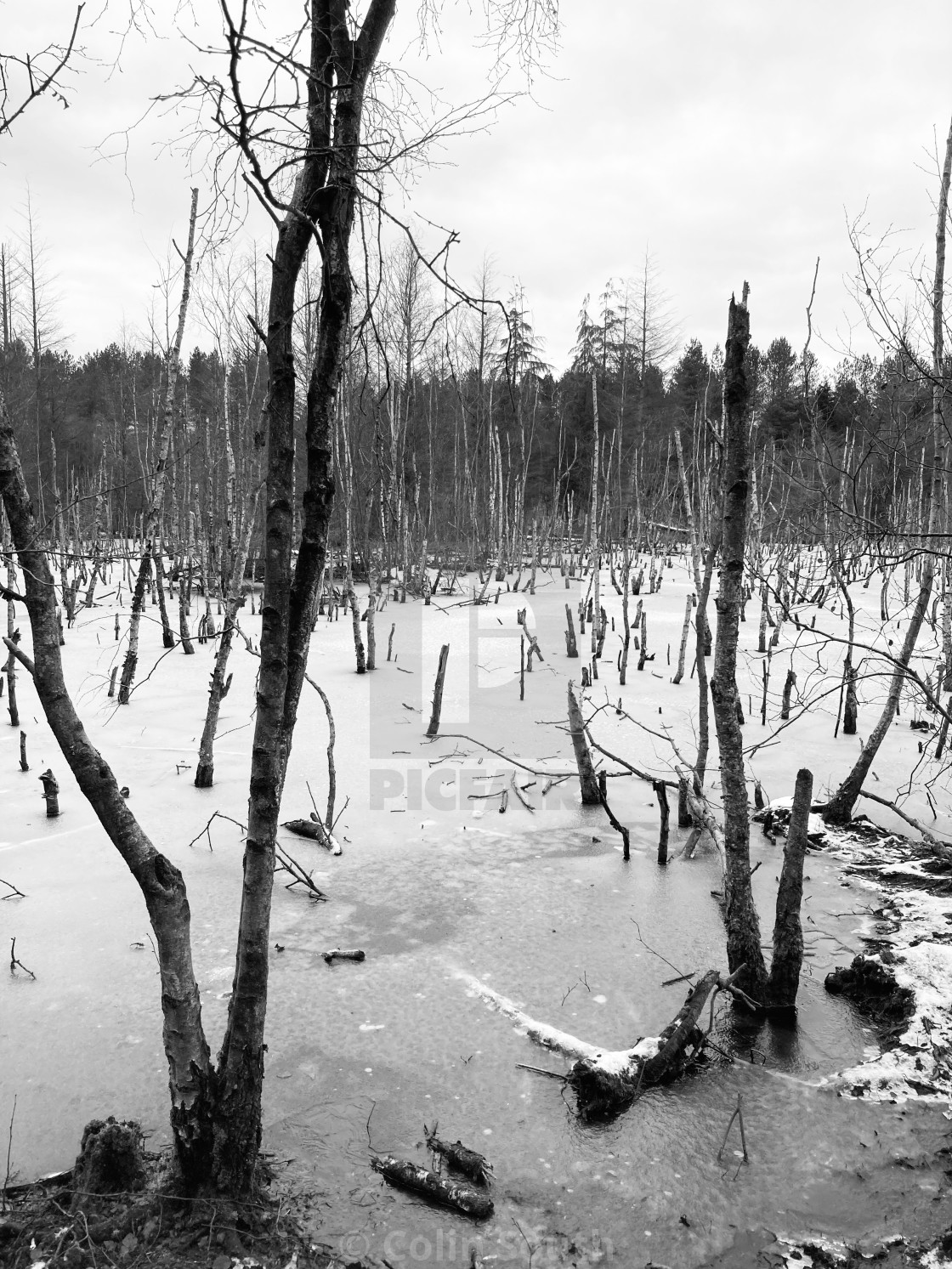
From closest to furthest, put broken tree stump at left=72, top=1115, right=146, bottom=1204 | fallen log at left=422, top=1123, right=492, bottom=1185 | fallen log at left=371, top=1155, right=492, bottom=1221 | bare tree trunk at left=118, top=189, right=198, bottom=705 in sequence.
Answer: broken tree stump at left=72, top=1115, right=146, bottom=1204
fallen log at left=371, top=1155, right=492, bottom=1221
fallen log at left=422, top=1123, right=492, bottom=1185
bare tree trunk at left=118, top=189, right=198, bottom=705

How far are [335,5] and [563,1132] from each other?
13.5ft

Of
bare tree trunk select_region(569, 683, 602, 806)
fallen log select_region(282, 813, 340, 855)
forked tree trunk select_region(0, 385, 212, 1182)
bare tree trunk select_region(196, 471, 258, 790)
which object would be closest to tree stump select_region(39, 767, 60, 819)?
bare tree trunk select_region(196, 471, 258, 790)

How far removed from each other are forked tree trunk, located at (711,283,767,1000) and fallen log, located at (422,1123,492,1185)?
1653 millimetres

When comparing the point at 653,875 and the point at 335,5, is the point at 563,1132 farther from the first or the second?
the point at 335,5

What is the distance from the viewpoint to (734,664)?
3.76 metres

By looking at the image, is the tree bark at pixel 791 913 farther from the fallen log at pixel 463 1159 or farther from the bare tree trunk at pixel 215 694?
the bare tree trunk at pixel 215 694

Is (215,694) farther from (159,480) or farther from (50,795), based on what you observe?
(159,480)

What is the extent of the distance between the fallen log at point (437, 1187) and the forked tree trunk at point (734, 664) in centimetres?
179

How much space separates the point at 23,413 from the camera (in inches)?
791

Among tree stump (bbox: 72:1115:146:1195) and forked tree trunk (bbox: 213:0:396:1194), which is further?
tree stump (bbox: 72:1115:146:1195)

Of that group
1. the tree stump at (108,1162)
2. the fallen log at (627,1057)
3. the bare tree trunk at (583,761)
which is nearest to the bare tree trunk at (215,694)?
the bare tree trunk at (583,761)

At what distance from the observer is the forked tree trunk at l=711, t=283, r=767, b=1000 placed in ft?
12.3

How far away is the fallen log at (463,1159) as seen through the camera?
3.01m

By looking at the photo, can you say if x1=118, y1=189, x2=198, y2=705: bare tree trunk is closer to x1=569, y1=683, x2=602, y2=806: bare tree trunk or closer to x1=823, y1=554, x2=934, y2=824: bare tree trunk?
x1=569, y1=683, x2=602, y2=806: bare tree trunk
